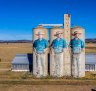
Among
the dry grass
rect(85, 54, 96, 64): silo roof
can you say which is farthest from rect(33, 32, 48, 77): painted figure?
rect(85, 54, 96, 64): silo roof

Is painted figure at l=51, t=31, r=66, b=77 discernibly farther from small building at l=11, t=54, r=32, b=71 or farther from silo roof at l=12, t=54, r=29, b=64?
silo roof at l=12, t=54, r=29, b=64

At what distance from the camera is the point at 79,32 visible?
177ft

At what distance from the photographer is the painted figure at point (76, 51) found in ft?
177

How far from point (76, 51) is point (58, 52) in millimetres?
3456

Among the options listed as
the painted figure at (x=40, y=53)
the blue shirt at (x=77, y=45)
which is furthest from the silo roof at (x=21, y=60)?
the blue shirt at (x=77, y=45)

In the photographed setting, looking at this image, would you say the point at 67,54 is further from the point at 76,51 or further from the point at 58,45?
the point at 58,45

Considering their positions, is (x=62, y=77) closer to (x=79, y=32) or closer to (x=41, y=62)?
(x=41, y=62)

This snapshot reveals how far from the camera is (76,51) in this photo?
177 feet

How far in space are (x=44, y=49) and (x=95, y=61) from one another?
1428 centimetres

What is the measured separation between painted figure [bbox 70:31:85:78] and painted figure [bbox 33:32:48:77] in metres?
5.64

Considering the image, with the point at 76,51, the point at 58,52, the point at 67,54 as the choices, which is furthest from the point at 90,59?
the point at 58,52

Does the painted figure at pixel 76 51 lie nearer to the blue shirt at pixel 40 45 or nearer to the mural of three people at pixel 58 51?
the mural of three people at pixel 58 51

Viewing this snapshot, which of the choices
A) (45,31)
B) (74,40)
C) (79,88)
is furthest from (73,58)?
(79,88)

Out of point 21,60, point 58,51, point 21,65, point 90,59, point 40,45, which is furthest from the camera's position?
point 21,60
